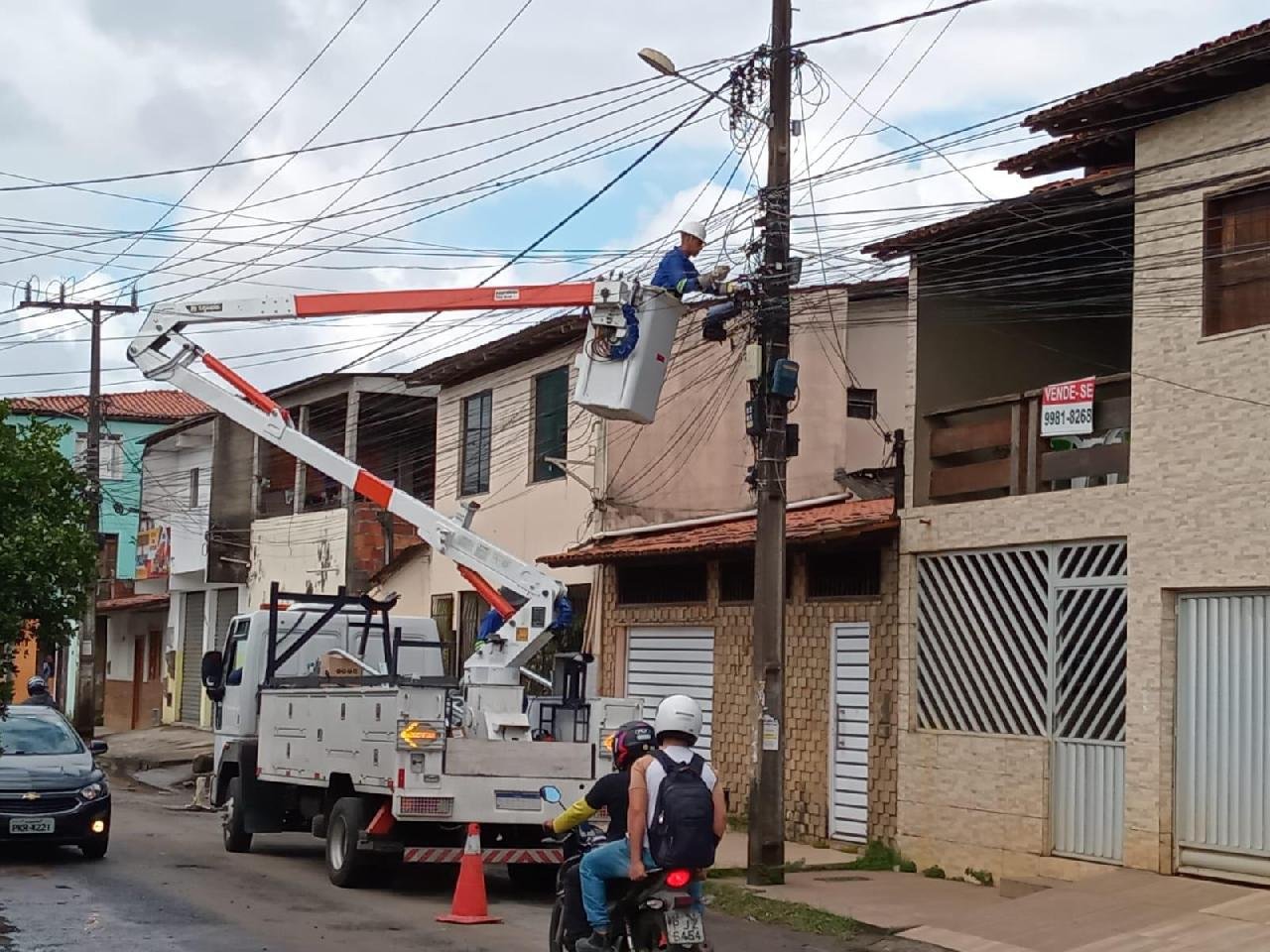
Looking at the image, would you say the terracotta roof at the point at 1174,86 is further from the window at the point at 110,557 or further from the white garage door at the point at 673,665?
the window at the point at 110,557

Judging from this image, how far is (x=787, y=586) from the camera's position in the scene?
19.6 metres

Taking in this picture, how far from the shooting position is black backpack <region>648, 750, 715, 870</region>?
8.26 meters

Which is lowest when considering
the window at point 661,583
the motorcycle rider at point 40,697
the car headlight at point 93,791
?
the car headlight at point 93,791

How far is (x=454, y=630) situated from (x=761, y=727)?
1379 cm

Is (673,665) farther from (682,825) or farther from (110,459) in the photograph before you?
(110,459)

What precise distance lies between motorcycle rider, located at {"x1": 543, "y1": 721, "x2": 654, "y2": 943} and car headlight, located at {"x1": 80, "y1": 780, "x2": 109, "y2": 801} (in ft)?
27.6

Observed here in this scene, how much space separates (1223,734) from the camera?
1360cm

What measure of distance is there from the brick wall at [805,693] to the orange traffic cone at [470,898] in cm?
562

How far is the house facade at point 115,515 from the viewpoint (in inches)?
1859

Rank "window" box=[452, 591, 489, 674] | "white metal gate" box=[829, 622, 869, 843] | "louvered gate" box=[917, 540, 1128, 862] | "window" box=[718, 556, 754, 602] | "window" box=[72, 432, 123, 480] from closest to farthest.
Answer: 1. "louvered gate" box=[917, 540, 1128, 862]
2. "white metal gate" box=[829, 622, 869, 843]
3. "window" box=[718, 556, 754, 602]
4. "window" box=[452, 591, 489, 674]
5. "window" box=[72, 432, 123, 480]

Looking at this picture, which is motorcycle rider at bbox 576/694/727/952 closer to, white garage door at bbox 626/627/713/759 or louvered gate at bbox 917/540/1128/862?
louvered gate at bbox 917/540/1128/862

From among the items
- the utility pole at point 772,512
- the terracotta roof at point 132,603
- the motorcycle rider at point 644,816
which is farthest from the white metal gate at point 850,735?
the terracotta roof at point 132,603

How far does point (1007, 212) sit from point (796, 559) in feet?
16.3

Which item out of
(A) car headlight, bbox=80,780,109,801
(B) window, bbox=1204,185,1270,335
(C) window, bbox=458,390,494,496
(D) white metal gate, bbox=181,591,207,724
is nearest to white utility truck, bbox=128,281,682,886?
(A) car headlight, bbox=80,780,109,801
